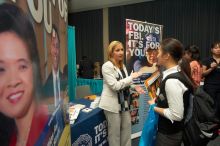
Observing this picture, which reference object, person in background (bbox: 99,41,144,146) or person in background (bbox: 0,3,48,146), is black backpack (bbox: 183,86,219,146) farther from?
person in background (bbox: 0,3,48,146)

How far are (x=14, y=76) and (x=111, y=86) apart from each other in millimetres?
1913

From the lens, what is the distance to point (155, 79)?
124 inches

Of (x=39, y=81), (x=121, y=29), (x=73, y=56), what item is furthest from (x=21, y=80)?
(x=121, y=29)

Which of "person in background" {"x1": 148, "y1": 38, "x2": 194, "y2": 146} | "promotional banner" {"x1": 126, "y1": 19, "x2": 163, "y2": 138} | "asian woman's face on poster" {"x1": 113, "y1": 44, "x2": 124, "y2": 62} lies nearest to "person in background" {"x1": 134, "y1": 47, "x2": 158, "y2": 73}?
"promotional banner" {"x1": 126, "y1": 19, "x2": 163, "y2": 138}

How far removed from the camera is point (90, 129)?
233 centimetres

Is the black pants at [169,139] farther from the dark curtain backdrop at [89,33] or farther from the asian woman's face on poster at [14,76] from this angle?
the dark curtain backdrop at [89,33]

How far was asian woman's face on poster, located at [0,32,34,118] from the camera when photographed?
1.32 feet

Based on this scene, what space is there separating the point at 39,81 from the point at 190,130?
153 cm

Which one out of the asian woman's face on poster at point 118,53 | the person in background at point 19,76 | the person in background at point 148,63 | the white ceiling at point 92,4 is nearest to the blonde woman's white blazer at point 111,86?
the asian woman's face on poster at point 118,53

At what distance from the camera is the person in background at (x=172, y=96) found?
155 cm

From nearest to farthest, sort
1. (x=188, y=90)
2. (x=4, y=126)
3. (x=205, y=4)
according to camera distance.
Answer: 1. (x=4, y=126)
2. (x=188, y=90)
3. (x=205, y=4)

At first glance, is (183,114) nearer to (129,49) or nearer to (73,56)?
(129,49)

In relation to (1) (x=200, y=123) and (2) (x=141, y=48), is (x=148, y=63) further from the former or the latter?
(1) (x=200, y=123)

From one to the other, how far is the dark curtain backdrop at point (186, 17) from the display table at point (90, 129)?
4.57 metres
